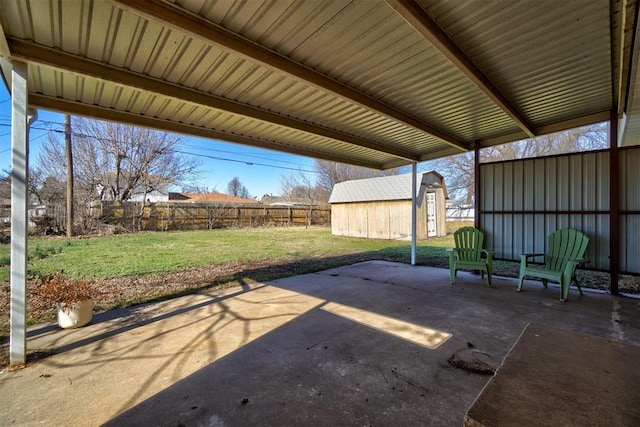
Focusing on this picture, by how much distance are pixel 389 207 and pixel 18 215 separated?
1129cm

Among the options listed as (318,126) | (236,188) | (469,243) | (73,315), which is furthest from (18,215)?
(236,188)

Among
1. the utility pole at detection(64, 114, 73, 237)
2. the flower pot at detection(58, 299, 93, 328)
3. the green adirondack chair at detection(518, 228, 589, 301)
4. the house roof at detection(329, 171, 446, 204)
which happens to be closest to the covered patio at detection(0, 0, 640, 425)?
the flower pot at detection(58, 299, 93, 328)

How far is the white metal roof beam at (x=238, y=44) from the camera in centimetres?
189

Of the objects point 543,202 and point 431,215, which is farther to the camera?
point 431,215

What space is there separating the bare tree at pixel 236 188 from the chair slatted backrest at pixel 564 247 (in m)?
37.9

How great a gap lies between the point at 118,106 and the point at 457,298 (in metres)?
4.97

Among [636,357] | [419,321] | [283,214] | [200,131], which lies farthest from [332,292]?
[283,214]

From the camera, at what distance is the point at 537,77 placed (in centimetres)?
309

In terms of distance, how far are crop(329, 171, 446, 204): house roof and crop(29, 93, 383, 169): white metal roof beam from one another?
6783mm

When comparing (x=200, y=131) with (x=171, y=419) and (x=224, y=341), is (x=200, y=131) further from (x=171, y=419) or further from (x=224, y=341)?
(x=171, y=419)

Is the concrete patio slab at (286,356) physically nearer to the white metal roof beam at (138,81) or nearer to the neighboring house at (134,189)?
the white metal roof beam at (138,81)

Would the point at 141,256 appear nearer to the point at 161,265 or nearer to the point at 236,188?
the point at 161,265

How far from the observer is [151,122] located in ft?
13.2

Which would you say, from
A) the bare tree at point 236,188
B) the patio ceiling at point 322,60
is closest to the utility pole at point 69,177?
the patio ceiling at point 322,60
